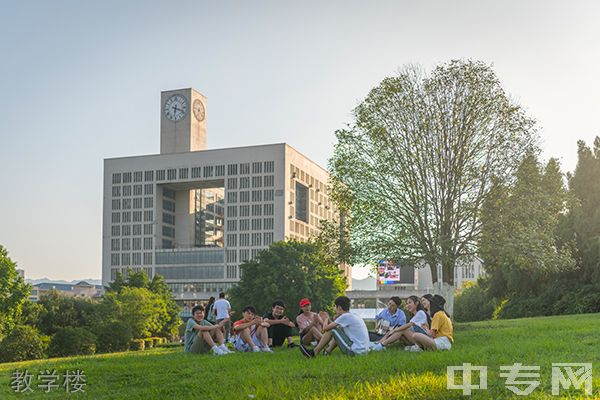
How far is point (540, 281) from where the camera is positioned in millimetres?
42469

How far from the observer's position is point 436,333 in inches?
563

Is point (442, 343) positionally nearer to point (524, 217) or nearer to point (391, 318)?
point (391, 318)

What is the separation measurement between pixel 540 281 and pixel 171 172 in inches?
3833

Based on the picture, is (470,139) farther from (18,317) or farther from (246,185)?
(246,185)

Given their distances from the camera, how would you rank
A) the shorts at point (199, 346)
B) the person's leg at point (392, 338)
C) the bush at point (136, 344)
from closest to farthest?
the person's leg at point (392, 338) < the shorts at point (199, 346) < the bush at point (136, 344)

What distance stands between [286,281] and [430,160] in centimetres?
2750

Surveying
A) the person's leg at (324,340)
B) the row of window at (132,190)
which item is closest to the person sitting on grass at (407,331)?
the person's leg at (324,340)

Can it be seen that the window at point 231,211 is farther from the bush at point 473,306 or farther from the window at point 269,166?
the bush at point 473,306

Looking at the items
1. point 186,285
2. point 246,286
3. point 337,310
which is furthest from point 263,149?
point 337,310

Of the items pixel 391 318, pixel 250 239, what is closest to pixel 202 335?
pixel 391 318

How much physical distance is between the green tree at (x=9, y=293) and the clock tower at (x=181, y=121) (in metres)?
89.4

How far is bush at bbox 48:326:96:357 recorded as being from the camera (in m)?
49.3

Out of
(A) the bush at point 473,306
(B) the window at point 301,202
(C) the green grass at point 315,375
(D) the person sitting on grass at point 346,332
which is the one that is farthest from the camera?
(B) the window at point 301,202

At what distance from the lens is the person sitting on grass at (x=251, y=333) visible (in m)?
16.8
